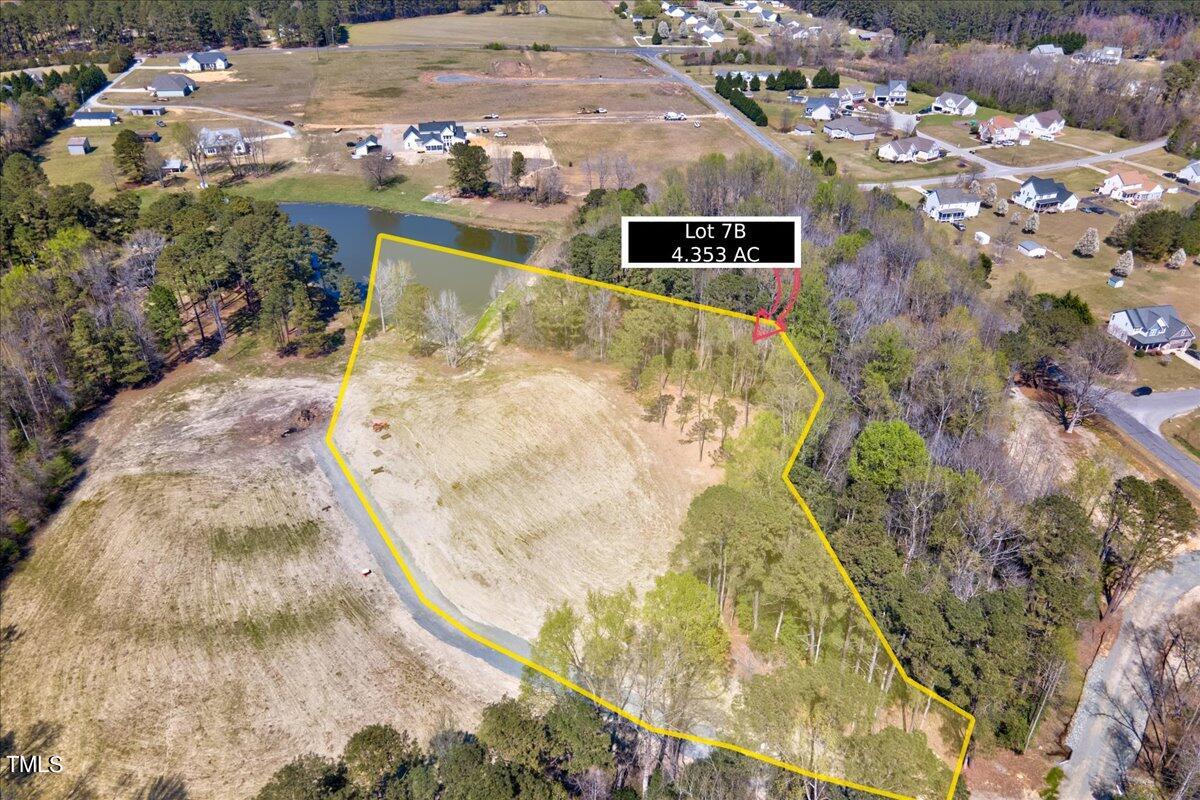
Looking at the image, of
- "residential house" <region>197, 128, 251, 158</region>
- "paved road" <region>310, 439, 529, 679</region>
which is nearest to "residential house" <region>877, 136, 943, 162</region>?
"residential house" <region>197, 128, 251, 158</region>

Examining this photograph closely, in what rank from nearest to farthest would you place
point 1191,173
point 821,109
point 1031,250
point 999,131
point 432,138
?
point 1031,250 < point 1191,173 < point 432,138 < point 999,131 < point 821,109

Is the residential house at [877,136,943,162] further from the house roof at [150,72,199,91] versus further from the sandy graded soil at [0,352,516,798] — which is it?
the house roof at [150,72,199,91]

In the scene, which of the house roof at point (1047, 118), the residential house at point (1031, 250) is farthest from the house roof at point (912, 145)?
the residential house at point (1031, 250)

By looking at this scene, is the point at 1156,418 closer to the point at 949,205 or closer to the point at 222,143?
the point at 949,205

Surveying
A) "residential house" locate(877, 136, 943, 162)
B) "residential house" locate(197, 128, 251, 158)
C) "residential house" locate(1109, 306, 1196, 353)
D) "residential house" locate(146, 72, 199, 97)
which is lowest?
"residential house" locate(1109, 306, 1196, 353)

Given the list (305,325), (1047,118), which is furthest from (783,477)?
(1047,118)

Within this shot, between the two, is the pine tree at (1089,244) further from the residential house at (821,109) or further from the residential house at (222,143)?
the residential house at (222,143)
